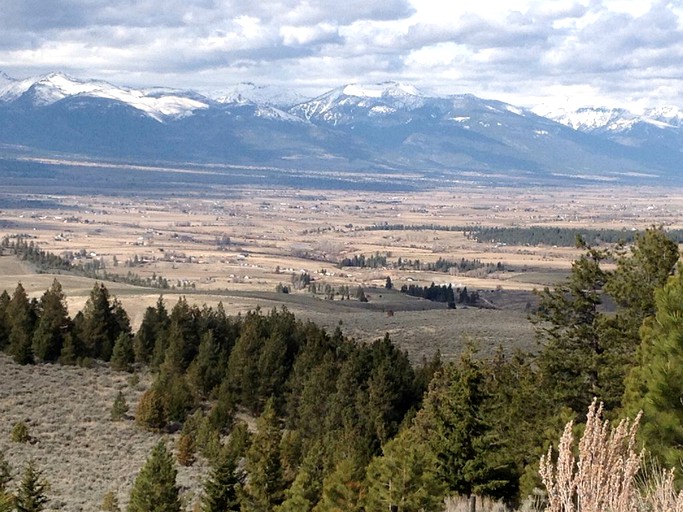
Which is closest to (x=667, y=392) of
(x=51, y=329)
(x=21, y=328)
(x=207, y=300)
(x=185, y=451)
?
(x=185, y=451)

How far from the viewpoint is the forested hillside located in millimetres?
18125

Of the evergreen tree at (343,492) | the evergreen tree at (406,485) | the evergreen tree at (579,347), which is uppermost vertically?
the evergreen tree at (579,347)

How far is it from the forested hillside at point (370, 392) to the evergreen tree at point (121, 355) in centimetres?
12

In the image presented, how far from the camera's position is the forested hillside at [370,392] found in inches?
714

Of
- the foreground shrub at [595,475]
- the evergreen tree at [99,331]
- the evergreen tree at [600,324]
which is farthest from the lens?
the evergreen tree at [99,331]

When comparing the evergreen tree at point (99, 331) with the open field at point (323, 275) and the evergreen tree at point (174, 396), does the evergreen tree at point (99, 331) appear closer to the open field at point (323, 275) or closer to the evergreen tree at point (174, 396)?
the evergreen tree at point (174, 396)

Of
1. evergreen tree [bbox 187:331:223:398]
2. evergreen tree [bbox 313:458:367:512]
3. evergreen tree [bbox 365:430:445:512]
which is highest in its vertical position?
evergreen tree [bbox 365:430:445:512]

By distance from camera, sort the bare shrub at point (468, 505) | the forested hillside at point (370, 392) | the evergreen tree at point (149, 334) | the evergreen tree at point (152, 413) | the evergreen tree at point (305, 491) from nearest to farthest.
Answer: the bare shrub at point (468, 505) → the forested hillside at point (370, 392) → the evergreen tree at point (305, 491) → the evergreen tree at point (152, 413) → the evergreen tree at point (149, 334)

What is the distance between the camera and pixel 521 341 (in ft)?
188

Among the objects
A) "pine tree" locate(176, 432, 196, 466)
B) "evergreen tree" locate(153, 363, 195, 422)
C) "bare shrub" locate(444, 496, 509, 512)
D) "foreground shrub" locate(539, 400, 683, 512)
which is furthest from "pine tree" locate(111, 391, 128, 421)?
"foreground shrub" locate(539, 400, 683, 512)

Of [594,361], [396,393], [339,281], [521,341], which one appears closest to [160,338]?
[396,393]

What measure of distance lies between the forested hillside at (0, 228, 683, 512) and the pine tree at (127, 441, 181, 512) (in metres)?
0.04

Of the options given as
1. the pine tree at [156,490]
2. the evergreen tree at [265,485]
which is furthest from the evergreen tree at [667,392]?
the pine tree at [156,490]

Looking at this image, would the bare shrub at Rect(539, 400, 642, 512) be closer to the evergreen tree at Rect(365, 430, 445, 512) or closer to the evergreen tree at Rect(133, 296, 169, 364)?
the evergreen tree at Rect(365, 430, 445, 512)
